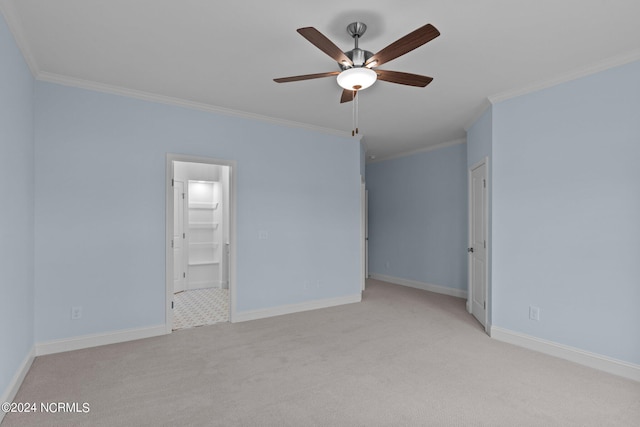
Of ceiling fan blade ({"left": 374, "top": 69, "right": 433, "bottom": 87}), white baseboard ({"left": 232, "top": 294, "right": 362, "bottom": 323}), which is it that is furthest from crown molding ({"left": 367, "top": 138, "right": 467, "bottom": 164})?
ceiling fan blade ({"left": 374, "top": 69, "right": 433, "bottom": 87})

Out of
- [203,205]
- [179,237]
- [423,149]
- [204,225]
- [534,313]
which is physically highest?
[423,149]

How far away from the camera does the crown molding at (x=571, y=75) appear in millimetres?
2825

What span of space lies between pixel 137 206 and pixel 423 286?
5073mm

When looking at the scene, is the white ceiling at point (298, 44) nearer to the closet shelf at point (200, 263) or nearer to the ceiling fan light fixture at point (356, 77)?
the ceiling fan light fixture at point (356, 77)

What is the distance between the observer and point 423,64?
2992mm

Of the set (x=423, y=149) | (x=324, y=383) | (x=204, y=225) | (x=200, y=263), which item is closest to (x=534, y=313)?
(x=324, y=383)

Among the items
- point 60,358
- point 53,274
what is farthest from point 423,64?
point 60,358

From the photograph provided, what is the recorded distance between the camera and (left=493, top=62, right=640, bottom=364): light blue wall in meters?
2.86

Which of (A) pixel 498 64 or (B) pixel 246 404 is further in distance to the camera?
(A) pixel 498 64

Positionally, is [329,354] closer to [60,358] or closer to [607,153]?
[60,358]

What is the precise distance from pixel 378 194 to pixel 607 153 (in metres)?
4.62

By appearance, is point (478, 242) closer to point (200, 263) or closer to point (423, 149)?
point (423, 149)

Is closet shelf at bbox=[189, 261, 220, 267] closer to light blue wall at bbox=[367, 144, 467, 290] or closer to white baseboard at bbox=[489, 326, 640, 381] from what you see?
light blue wall at bbox=[367, 144, 467, 290]

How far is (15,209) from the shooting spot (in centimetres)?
254
